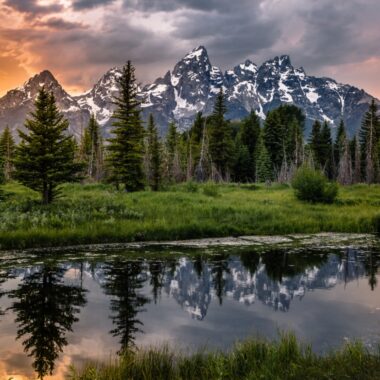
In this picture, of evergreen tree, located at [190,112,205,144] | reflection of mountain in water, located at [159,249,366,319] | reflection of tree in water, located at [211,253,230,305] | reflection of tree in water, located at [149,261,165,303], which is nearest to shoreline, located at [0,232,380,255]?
reflection of tree in water, located at [211,253,230,305]

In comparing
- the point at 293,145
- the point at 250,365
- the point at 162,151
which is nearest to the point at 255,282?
the point at 250,365

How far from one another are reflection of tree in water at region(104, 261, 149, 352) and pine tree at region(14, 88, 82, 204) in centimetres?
1238

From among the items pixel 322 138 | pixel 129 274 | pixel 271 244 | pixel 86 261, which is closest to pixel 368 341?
pixel 129 274

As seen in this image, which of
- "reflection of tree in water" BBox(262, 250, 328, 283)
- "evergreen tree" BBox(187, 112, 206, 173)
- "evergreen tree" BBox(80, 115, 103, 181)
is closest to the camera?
"reflection of tree in water" BBox(262, 250, 328, 283)

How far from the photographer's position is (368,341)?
876 centimetres

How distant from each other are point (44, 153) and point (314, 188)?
17710 mm

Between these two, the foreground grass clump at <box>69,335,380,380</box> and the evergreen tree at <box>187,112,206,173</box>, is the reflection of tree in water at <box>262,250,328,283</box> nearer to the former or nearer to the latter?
the foreground grass clump at <box>69,335,380,380</box>

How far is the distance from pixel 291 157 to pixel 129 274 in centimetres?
7240

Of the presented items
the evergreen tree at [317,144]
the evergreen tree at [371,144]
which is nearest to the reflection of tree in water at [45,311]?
the evergreen tree at [371,144]

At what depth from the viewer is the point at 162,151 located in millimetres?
61625

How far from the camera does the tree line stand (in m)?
26.2

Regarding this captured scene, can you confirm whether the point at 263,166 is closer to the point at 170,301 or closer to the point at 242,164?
the point at 242,164

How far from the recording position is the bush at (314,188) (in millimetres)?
32000

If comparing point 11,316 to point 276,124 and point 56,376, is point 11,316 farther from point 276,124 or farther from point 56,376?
point 276,124
